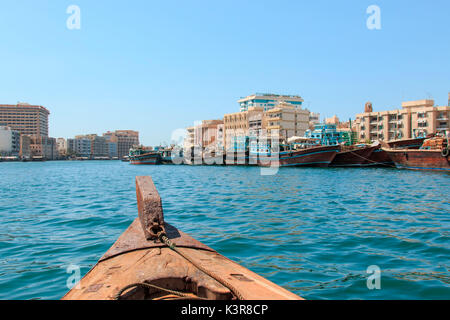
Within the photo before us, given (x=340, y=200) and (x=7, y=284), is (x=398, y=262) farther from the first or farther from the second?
(x=340, y=200)

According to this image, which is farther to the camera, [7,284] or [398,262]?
[398,262]

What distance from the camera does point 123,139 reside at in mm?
174875

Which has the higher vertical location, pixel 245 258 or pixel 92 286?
pixel 92 286

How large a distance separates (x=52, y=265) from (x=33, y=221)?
519 centimetres

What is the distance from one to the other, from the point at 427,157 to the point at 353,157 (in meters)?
10.5

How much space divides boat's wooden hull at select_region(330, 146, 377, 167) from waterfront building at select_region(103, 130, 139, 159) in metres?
140

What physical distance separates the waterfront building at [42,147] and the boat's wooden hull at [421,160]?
13101cm

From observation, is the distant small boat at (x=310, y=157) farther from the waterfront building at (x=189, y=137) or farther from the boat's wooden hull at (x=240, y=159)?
the waterfront building at (x=189, y=137)

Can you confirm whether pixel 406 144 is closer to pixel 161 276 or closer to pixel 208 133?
pixel 161 276

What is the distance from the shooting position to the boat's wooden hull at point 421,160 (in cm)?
2903

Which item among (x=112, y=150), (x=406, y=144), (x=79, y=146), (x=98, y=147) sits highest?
(x=79, y=146)

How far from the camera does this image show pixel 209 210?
1172 cm

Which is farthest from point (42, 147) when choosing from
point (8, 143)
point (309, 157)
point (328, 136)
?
point (309, 157)
